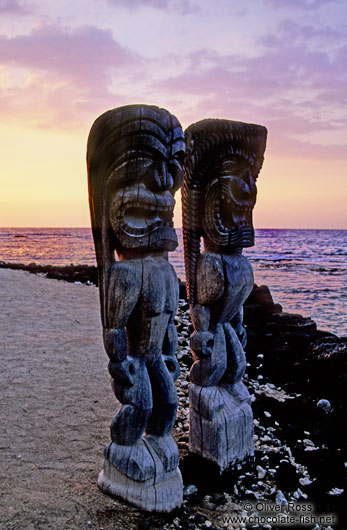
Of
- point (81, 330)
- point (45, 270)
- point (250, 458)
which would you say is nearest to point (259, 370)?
point (250, 458)

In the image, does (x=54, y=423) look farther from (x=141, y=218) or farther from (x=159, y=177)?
(x=159, y=177)

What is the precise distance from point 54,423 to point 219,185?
9.37 ft

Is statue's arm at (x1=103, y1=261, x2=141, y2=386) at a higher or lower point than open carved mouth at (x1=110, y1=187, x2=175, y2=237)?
lower

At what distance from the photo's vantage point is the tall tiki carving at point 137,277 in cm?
308

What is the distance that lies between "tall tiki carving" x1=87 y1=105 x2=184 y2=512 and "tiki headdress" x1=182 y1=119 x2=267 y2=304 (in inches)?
25.5

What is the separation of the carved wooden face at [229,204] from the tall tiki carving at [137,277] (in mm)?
685

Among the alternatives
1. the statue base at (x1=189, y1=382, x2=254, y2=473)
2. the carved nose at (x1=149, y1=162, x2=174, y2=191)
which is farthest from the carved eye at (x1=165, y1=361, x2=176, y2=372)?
the carved nose at (x1=149, y1=162, x2=174, y2=191)

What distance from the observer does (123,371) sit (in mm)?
3078

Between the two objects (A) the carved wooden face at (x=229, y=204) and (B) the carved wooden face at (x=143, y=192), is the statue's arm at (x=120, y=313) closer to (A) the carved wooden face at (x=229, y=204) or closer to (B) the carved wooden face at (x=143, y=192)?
(B) the carved wooden face at (x=143, y=192)

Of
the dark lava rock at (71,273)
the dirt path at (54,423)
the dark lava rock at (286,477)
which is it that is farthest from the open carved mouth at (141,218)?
the dark lava rock at (71,273)

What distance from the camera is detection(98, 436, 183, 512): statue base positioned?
3.08 meters

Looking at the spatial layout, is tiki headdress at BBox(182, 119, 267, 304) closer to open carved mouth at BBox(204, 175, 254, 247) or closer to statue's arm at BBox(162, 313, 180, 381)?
open carved mouth at BBox(204, 175, 254, 247)

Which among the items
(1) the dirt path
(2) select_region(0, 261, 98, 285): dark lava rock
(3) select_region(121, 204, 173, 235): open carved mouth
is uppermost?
(3) select_region(121, 204, 173, 235): open carved mouth

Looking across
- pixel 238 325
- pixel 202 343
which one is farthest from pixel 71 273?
pixel 202 343
